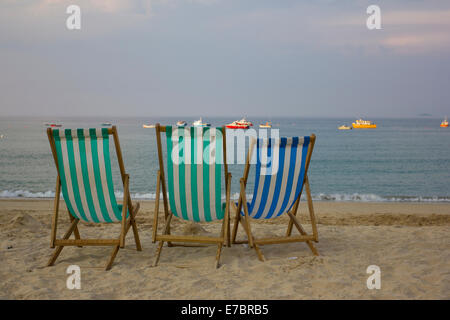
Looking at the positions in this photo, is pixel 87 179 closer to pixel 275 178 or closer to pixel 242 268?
pixel 242 268

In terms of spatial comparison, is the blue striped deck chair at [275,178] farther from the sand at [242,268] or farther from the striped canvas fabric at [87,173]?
the striped canvas fabric at [87,173]

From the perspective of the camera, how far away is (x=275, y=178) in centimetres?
304

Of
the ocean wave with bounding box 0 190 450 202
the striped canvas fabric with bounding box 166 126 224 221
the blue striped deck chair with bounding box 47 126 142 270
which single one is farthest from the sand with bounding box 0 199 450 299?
the ocean wave with bounding box 0 190 450 202

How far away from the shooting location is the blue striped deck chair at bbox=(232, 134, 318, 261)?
2969 millimetres

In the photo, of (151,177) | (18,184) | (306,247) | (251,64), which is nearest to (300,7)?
(251,64)

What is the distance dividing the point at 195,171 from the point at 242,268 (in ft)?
2.90

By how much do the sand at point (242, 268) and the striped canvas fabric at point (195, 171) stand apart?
460mm

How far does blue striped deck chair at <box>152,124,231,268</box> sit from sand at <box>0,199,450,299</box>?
0.29m

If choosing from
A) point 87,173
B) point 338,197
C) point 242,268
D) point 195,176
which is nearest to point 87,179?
point 87,173

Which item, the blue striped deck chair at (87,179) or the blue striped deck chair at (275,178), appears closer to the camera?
the blue striped deck chair at (87,179)

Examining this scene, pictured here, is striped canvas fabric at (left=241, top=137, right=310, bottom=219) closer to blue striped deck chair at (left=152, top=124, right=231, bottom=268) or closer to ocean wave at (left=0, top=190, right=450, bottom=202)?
blue striped deck chair at (left=152, top=124, right=231, bottom=268)

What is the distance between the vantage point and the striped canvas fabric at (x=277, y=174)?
297 centimetres

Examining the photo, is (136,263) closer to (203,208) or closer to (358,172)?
(203,208)

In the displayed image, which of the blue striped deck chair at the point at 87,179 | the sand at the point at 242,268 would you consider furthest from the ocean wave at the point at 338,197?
the blue striped deck chair at the point at 87,179
